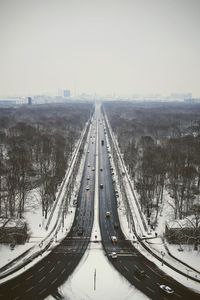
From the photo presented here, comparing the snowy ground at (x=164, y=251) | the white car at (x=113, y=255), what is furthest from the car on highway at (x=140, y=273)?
the white car at (x=113, y=255)

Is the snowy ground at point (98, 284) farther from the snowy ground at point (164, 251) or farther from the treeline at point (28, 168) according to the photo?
the treeline at point (28, 168)

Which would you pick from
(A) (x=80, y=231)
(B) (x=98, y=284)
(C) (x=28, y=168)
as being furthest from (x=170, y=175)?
(B) (x=98, y=284)

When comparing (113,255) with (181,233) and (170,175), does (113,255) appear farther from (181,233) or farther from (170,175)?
(170,175)

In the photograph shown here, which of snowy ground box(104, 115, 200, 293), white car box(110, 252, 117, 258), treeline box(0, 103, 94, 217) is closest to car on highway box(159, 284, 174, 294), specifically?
snowy ground box(104, 115, 200, 293)

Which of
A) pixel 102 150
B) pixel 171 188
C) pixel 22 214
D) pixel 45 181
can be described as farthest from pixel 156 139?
pixel 22 214

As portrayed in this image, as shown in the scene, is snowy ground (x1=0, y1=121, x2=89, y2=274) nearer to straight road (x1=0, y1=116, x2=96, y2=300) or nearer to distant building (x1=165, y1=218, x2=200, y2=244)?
straight road (x1=0, y1=116, x2=96, y2=300)

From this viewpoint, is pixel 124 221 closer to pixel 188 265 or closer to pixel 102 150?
pixel 188 265

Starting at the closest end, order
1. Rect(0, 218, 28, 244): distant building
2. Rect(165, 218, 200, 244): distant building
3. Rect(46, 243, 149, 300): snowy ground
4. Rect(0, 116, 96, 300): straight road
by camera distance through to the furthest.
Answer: Rect(46, 243, 149, 300): snowy ground < Rect(0, 116, 96, 300): straight road < Rect(0, 218, 28, 244): distant building < Rect(165, 218, 200, 244): distant building

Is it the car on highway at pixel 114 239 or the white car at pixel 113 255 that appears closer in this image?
the white car at pixel 113 255
